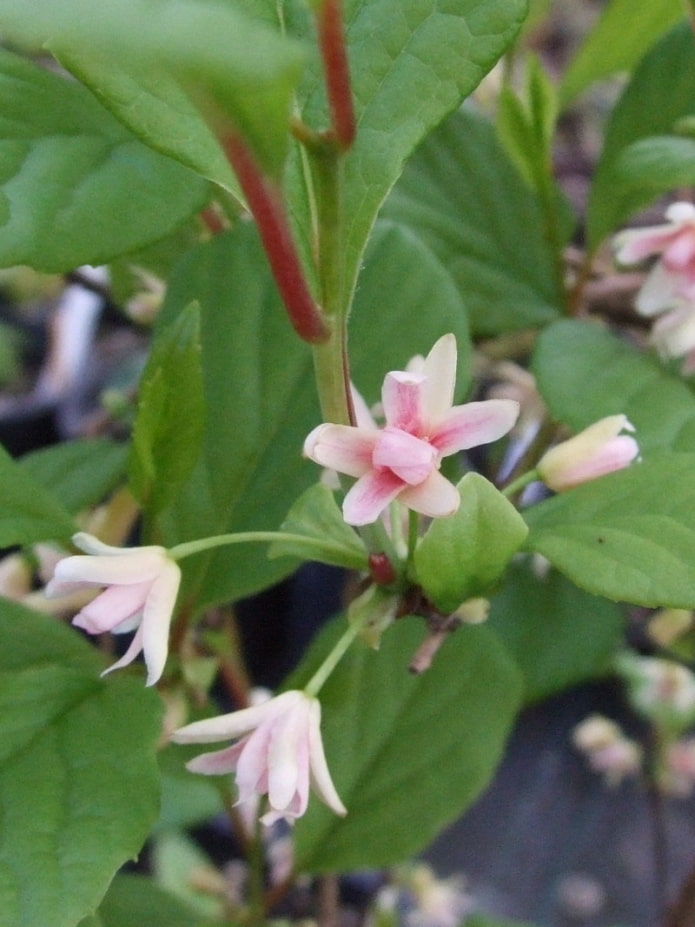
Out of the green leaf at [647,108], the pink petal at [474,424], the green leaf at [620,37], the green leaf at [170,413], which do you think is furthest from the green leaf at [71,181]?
the green leaf at [620,37]

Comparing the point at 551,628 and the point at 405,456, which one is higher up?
the point at 405,456

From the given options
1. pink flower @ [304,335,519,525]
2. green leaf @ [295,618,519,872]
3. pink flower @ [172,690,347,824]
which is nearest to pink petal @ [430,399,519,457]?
pink flower @ [304,335,519,525]

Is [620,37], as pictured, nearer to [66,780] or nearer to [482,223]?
[482,223]

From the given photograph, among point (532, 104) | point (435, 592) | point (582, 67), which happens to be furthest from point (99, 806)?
point (582, 67)

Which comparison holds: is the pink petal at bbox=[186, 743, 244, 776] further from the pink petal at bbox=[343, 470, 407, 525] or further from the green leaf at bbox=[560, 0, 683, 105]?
the green leaf at bbox=[560, 0, 683, 105]

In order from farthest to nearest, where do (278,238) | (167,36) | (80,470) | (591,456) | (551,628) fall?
1. (551,628)
2. (80,470)
3. (591,456)
4. (278,238)
5. (167,36)

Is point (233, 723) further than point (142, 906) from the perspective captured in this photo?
No

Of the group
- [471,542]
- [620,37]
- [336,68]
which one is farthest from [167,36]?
[620,37]
